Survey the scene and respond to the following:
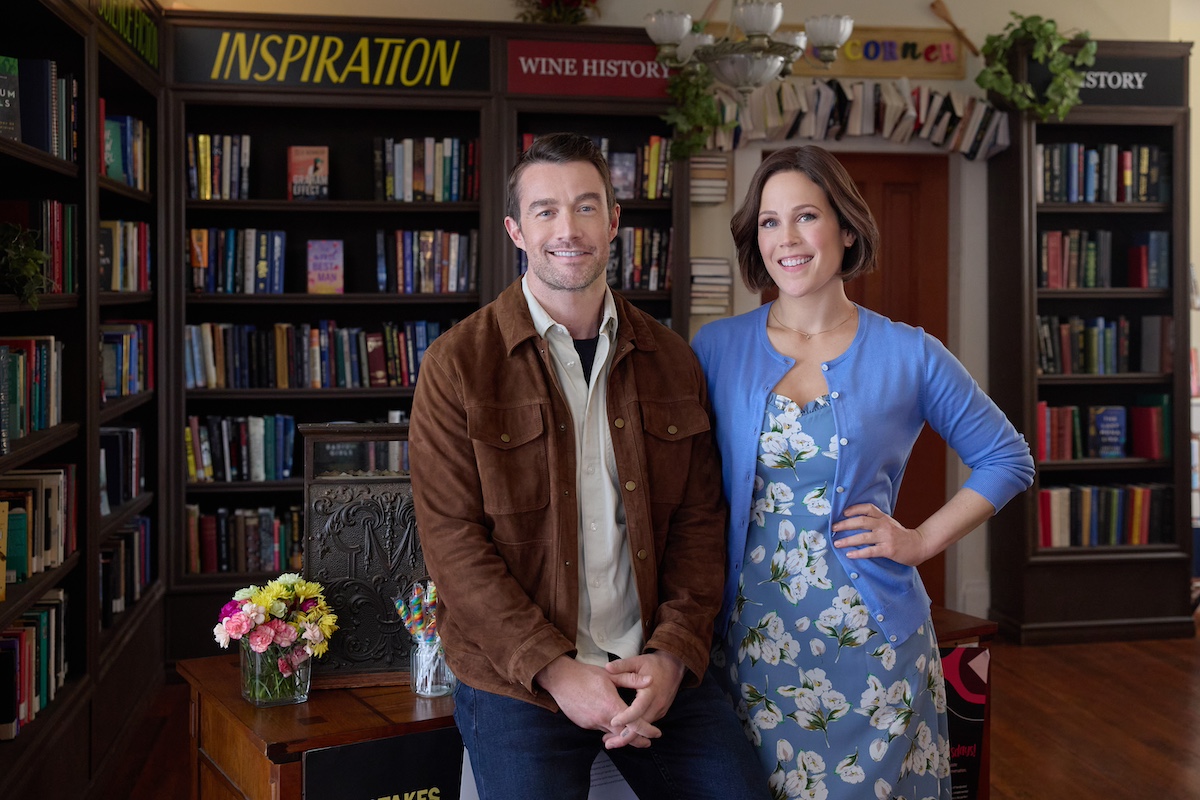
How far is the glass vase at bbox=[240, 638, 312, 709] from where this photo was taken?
7.14ft

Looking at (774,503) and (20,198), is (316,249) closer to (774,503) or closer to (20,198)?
(20,198)

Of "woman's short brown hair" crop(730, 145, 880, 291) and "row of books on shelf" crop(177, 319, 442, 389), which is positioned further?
"row of books on shelf" crop(177, 319, 442, 389)

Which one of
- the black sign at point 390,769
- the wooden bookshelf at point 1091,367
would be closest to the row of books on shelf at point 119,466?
the black sign at point 390,769

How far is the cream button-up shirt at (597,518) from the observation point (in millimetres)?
1993

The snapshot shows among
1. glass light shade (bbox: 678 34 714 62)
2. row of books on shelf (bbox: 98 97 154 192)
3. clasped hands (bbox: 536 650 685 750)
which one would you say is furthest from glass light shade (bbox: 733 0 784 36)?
clasped hands (bbox: 536 650 685 750)

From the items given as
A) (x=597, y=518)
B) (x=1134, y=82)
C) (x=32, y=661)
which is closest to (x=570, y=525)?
(x=597, y=518)

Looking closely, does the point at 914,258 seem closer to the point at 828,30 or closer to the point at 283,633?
the point at 828,30

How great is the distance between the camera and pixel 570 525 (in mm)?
1972

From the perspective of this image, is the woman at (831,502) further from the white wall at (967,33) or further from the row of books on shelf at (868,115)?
the white wall at (967,33)

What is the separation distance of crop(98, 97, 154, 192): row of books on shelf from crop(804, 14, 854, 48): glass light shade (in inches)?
89.3

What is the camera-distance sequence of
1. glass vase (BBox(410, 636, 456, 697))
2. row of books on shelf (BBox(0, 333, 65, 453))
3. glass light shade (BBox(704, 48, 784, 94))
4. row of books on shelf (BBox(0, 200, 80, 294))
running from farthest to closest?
1. glass light shade (BBox(704, 48, 784, 94))
2. row of books on shelf (BBox(0, 200, 80, 294))
3. row of books on shelf (BBox(0, 333, 65, 453))
4. glass vase (BBox(410, 636, 456, 697))

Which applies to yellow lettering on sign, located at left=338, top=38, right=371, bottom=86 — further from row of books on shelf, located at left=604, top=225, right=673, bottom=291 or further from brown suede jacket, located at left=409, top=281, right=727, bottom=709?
brown suede jacket, located at left=409, top=281, right=727, bottom=709

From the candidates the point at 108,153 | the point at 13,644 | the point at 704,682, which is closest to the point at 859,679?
the point at 704,682

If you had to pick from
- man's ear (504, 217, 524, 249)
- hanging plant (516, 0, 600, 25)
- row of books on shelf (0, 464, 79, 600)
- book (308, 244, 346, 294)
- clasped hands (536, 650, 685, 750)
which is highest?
hanging plant (516, 0, 600, 25)
